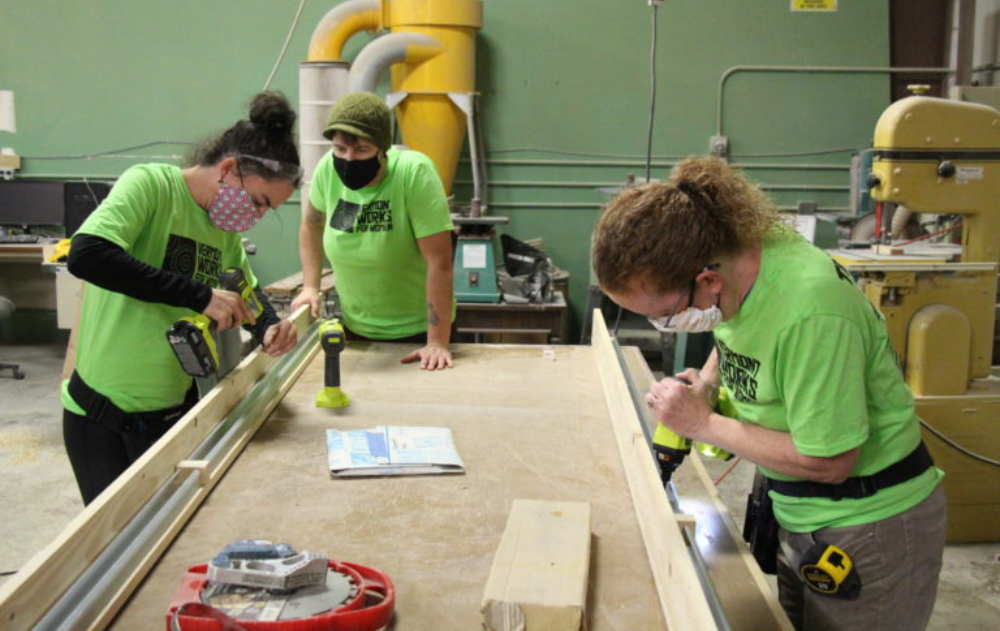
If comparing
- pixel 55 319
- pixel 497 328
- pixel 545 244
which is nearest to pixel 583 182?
pixel 545 244

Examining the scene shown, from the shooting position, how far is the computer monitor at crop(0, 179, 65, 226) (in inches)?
201

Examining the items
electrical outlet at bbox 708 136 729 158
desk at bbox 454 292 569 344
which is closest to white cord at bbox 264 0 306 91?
desk at bbox 454 292 569 344

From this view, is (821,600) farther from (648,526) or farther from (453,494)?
(453,494)

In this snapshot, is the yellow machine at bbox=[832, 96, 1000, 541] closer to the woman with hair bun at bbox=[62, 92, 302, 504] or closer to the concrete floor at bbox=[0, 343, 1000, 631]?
the concrete floor at bbox=[0, 343, 1000, 631]

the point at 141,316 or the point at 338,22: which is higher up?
the point at 338,22

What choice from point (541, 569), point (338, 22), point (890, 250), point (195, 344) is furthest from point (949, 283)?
point (338, 22)

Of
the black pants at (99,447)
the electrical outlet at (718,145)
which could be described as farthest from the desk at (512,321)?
the black pants at (99,447)

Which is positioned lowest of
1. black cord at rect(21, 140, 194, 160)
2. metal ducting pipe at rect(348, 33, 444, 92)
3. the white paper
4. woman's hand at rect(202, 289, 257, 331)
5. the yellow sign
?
woman's hand at rect(202, 289, 257, 331)

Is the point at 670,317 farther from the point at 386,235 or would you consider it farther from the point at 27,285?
the point at 27,285

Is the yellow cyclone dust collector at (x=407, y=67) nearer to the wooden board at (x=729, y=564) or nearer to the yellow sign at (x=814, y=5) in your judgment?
the yellow sign at (x=814, y=5)

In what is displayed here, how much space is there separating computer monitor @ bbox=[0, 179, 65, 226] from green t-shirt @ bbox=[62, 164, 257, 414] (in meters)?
3.72

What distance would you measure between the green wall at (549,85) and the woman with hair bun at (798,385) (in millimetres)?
3882

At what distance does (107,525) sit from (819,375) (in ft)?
3.55

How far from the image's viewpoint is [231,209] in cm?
194
